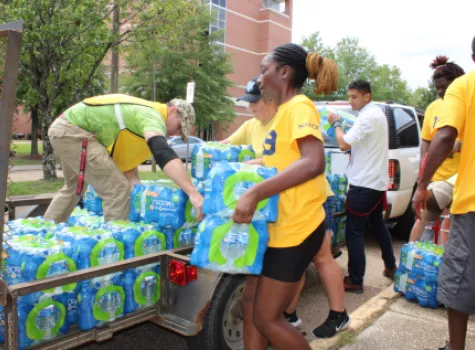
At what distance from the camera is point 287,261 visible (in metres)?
2.19

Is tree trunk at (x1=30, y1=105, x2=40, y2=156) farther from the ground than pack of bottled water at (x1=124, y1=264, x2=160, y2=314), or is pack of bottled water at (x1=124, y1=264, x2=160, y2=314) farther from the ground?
tree trunk at (x1=30, y1=105, x2=40, y2=156)

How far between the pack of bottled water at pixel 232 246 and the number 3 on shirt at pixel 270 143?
1.23 feet

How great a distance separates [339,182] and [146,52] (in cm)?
867

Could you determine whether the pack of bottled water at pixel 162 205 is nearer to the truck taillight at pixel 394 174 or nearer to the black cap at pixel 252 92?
the black cap at pixel 252 92

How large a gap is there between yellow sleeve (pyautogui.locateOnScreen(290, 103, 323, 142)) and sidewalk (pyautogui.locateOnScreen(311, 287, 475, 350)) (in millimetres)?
1880

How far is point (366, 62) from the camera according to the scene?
48250mm

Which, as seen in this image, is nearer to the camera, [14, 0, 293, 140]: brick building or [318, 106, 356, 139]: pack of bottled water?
[318, 106, 356, 139]: pack of bottled water

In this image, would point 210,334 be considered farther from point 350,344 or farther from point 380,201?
point 380,201

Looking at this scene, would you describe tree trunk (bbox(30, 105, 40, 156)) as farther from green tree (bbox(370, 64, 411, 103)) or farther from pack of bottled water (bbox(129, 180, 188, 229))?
green tree (bbox(370, 64, 411, 103))

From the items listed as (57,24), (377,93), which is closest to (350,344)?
(57,24)

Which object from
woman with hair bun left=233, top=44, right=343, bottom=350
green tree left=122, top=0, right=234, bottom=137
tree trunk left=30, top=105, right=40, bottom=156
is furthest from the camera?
tree trunk left=30, top=105, right=40, bottom=156

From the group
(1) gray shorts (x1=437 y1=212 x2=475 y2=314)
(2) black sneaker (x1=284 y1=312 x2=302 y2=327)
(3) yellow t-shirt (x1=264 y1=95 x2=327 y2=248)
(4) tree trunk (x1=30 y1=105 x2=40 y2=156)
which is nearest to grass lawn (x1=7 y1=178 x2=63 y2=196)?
(2) black sneaker (x1=284 y1=312 x2=302 y2=327)

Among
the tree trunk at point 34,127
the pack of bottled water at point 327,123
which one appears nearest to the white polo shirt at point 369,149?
the pack of bottled water at point 327,123

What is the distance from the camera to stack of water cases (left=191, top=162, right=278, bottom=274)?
85.0 inches
